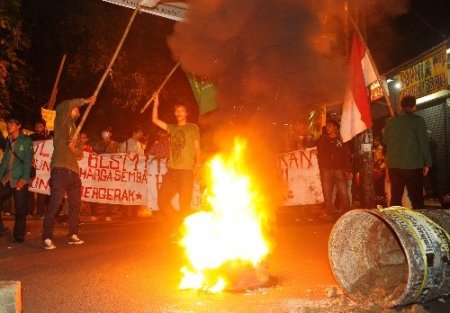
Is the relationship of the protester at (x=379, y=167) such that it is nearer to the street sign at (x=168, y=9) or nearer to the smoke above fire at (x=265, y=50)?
the smoke above fire at (x=265, y=50)

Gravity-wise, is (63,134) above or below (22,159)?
above

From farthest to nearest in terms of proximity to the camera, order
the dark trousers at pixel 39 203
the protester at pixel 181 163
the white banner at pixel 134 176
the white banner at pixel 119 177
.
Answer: the dark trousers at pixel 39 203 < the white banner at pixel 119 177 < the white banner at pixel 134 176 < the protester at pixel 181 163

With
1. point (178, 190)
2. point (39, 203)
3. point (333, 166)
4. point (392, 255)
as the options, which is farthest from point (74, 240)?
point (333, 166)

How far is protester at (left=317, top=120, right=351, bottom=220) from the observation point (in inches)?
391

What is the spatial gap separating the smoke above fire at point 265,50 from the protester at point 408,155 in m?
2.74

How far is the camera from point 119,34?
15.4 metres

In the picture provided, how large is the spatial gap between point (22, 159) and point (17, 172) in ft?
0.67

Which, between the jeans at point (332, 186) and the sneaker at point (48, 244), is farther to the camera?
the jeans at point (332, 186)

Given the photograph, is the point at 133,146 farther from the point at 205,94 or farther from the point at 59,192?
the point at 59,192

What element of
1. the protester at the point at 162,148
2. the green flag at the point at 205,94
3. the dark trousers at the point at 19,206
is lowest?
the dark trousers at the point at 19,206

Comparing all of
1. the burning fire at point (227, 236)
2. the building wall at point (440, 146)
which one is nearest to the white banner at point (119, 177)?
the burning fire at point (227, 236)

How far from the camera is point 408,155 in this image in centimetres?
640

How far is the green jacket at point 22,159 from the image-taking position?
7.41m

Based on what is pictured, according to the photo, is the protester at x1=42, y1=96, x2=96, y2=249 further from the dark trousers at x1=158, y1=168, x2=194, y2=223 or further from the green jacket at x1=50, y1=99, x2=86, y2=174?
the dark trousers at x1=158, y1=168, x2=194, y2=223
